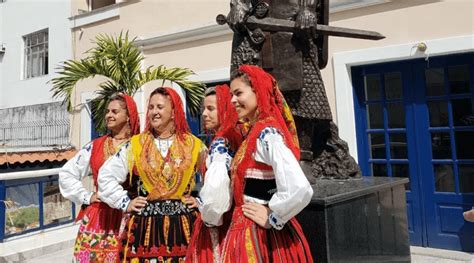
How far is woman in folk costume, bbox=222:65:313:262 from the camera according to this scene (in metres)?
1.65

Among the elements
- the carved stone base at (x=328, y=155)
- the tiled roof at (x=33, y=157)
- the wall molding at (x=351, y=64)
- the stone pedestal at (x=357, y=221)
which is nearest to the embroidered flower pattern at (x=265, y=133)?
the stone pedestal at (x=357, y=221)

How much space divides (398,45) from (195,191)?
12.2 ft

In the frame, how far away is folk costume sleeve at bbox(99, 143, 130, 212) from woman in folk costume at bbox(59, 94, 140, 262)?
363 millimetres

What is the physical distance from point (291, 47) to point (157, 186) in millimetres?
1416

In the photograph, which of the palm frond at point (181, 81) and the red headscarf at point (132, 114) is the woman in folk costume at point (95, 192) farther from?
the palm frond at point (181, 81)

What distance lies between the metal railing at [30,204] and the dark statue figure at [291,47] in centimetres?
328

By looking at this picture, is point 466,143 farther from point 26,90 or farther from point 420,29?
point 26,90

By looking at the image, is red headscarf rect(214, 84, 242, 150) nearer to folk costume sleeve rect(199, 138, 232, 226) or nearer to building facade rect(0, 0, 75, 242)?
folk costume sleeve rect(199, 138, 232, 226)

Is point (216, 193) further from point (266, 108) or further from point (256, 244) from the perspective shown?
point (266, 108)

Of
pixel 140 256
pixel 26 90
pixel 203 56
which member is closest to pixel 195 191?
pixel 140 256

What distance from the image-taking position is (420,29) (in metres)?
5.02

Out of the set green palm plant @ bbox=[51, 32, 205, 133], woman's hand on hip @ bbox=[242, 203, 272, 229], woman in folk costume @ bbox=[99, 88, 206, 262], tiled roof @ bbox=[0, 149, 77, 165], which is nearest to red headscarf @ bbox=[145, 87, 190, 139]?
woman in folk costume @ bbox=[99, 88, 206, 262]

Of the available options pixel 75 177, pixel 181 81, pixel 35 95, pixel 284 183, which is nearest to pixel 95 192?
pixel 75 177

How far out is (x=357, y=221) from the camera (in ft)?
8.09
